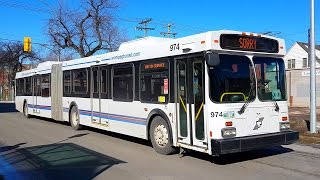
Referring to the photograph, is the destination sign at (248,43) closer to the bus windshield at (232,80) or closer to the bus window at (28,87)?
the bus windshield at (232,80)

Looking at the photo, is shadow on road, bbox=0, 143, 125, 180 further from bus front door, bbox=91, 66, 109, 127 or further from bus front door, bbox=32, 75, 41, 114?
bus front door, bbox=32, 75, 41, 114

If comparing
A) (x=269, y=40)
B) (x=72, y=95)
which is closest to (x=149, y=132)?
(x=269, y=40)

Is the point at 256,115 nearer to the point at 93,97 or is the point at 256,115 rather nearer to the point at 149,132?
the point at 149,132

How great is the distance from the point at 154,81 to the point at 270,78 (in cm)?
293

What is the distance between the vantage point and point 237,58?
936cm

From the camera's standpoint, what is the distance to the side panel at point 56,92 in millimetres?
18547

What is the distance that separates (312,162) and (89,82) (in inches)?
340

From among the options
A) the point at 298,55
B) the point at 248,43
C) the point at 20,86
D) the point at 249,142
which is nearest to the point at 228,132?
the point at 249,142

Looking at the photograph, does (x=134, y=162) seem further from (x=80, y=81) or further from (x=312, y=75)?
A: (x=312, y=75)

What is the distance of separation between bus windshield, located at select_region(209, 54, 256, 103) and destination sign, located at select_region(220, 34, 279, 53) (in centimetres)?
23

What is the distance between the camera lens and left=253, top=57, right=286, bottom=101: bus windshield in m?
9.66

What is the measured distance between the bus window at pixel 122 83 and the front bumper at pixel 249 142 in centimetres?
428

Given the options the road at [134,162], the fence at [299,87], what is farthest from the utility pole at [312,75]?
the fence at [299,87]

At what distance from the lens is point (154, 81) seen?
11.1m
